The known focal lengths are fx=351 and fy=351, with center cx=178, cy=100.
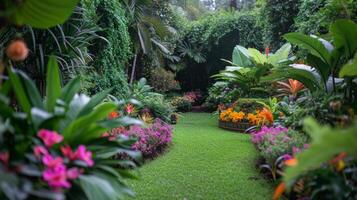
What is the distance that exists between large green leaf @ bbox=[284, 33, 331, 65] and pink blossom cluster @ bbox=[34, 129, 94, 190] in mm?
2889

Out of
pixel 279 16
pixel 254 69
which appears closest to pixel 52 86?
pixel 254 69

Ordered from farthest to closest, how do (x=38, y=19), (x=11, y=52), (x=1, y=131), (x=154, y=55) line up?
1. (x=154, y=55)
2. (x=38, y=19)
3. (x=11, y=52)
4. (x=1, y=131)

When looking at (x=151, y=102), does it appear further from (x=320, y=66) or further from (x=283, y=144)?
(x=283, y=144)

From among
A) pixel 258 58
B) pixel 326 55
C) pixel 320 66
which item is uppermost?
pixel 258 58

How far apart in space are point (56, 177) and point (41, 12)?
114 cm

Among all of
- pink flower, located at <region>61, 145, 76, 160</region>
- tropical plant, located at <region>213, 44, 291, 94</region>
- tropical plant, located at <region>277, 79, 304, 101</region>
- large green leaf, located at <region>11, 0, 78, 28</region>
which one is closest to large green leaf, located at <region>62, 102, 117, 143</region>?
pink flower, located at <region>61, 145, 76, 160</region>

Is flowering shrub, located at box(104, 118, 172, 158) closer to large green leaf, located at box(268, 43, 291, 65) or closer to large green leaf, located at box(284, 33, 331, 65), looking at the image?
large green leaf, located at box(284, 33, 331, 65)

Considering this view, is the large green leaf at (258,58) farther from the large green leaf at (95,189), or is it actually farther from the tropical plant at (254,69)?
the large green leaf at (95,189)

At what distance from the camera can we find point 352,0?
3.98 metres

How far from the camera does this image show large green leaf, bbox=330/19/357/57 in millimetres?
3115

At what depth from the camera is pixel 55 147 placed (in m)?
1.64

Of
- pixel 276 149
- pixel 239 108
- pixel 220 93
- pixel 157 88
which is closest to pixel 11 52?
pixel 276 149

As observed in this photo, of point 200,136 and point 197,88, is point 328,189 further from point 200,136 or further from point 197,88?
A: point 197,88

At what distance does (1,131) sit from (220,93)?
855 cm
